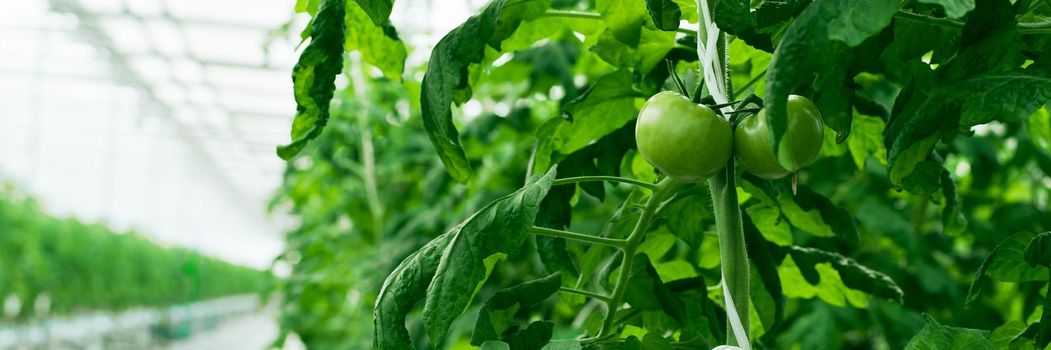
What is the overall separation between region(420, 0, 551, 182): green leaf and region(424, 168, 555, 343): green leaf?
86mm

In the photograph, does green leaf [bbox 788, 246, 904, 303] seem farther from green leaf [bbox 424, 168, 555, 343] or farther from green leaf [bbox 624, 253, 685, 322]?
green leaf [bbox 424, 168, 555, 343]

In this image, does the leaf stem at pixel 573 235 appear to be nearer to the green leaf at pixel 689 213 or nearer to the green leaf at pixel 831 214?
the green leaf at pixel 689 213

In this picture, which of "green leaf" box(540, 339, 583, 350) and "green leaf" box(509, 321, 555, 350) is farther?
"green leaf" box(509, 321, 555, 350)

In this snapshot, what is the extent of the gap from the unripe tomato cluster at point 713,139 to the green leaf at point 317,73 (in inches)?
10.1

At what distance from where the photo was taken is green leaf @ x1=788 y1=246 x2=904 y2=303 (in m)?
0.92

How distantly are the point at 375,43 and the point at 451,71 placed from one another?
180mm

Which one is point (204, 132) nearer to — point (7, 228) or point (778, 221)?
point (7, 228)

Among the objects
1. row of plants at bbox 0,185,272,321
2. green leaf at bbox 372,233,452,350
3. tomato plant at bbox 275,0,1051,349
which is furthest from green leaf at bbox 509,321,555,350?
row of plants at bbox 0,185,272,321

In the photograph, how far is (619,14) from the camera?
82 cm

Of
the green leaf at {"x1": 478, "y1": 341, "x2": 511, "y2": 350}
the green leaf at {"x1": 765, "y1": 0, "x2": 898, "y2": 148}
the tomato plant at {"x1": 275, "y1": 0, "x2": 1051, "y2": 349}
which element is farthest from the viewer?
the green leaf at {"x1": 478, "y1": 341, "x2": 511, "y2": 350}

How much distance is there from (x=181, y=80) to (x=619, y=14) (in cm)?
1184

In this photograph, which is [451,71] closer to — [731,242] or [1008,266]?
[731,242]

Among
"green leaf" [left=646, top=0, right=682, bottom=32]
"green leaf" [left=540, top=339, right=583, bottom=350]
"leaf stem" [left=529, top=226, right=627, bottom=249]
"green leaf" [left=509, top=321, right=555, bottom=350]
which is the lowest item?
"green leaf" [left=509, top=321, right=555, bottom=350]

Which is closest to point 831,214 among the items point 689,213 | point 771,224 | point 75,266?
point 771,224
